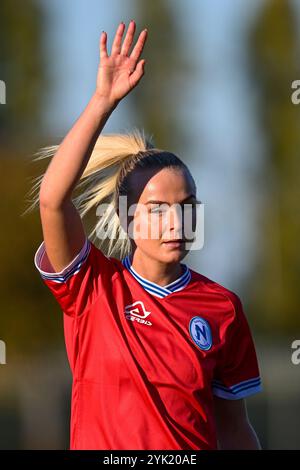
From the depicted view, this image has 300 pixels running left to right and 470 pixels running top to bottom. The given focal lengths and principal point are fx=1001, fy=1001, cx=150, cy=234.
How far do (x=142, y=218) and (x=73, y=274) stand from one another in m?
0.33

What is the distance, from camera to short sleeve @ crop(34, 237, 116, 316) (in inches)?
134

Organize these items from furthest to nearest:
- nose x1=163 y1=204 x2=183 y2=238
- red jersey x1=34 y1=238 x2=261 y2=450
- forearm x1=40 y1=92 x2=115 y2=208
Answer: nose x1=163 y1=204 x2=183 y2=238 → red jersey x1=34 y1=238 x2=261 y2=450 → forearm x1=40 y1=92 x2=115 y2=208

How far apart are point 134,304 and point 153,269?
0.16 metres

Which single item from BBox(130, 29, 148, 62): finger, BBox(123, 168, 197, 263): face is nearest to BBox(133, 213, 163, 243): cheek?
BBox(123, 168, 197, 263): face

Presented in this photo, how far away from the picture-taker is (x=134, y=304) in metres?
3.49

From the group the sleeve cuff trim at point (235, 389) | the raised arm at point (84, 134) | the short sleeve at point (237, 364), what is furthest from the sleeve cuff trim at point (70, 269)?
the sleeve cuff trim at point (235, 389)

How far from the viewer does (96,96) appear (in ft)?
10.5

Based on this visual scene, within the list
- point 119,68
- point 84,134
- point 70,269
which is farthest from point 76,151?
point 70,269

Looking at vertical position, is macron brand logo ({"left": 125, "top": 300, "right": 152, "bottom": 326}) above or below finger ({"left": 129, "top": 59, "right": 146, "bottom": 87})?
below

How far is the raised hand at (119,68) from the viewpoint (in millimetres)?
3199

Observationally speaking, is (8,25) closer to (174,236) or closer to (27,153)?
(27,153)

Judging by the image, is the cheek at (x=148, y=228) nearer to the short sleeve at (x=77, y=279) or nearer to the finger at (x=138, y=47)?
the short sleeve at (x=77, y=279)

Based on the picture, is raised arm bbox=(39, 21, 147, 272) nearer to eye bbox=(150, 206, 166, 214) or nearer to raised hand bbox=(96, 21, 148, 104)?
raised hand bbox=(96, 21, 148, 104)
